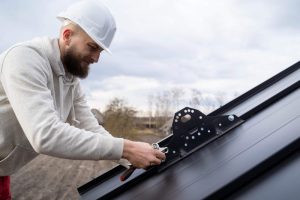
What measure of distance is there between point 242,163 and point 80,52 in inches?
48.3

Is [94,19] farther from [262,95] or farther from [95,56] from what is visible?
[262,95]

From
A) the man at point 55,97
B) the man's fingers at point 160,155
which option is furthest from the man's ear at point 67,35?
the man's fingers at point 160,155

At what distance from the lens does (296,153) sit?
170 cm

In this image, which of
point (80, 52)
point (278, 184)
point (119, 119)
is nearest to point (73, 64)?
point (80, 52)

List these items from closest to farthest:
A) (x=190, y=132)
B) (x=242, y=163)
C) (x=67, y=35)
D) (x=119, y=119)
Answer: (x=242, y=163)
(x=190, y=132)
(x=67, y=35)
(x=119, y=119)

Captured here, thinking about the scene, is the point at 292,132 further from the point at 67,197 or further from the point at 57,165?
the point at 57,165

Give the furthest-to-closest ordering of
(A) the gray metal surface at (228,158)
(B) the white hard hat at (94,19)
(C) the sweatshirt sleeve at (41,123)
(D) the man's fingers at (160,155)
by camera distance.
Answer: (B) the white hard hat at (94,19) → (D) the man's fingers at (160,155) → (C) the sweatshirt sleeve at (41,123) → (A) the gray metal surface at (228,158)

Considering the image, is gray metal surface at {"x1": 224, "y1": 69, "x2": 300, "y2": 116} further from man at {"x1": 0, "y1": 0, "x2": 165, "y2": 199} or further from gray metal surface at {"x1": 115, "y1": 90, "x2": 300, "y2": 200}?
man at {"x1": 0, "y1": 0, "x2": 165, "y2": 199}

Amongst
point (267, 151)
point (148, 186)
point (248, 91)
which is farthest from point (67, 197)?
point (267, 151)

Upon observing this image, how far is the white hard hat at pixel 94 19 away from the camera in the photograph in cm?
258

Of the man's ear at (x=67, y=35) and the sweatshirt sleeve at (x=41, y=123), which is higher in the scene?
the man's ear at (x=67, y=35)

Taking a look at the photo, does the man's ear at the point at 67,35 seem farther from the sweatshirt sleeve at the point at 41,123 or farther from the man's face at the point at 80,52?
the sweatshirt sleeve at the point at 41,123

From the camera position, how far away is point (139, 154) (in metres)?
2.29

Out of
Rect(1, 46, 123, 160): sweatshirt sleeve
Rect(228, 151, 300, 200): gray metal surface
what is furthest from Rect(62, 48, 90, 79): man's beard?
Rect(228, 151, 300, 200): gray metal surface
